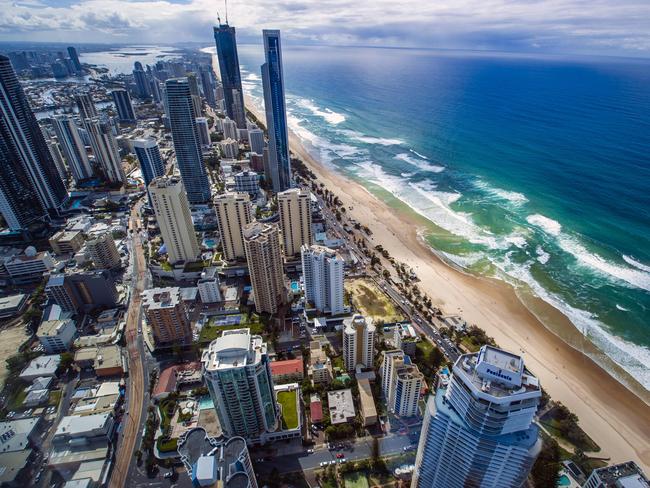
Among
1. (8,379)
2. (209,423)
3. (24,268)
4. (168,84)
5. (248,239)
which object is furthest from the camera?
(168,84)

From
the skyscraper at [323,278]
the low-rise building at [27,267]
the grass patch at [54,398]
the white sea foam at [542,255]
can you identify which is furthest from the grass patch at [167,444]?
the white sea foam at [542,255]

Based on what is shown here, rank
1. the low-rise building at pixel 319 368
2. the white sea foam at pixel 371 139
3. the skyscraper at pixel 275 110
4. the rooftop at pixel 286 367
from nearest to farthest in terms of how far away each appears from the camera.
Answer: the low-rise building at pixel 319 368, the rooftop at pixel 286 367, the skyscraper at pixel 275 110, the white sea foam at pixel 371 139

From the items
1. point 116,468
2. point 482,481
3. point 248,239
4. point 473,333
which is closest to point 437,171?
point 473,333

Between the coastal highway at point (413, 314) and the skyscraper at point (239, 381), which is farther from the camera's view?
the coastal highway at point (413, 314)

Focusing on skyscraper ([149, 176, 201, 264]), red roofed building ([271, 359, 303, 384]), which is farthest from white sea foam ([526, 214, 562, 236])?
skyscraper ([149, 176, 201, 264])

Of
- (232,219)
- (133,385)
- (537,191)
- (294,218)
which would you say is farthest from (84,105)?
(537,191)

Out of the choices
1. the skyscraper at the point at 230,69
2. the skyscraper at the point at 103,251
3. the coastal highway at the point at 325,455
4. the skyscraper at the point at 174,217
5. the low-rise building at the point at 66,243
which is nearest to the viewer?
the coastal highway at the point at 325,455

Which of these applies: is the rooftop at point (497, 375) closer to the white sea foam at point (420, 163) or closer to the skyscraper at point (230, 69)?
the white sea foam at point (420, 163)

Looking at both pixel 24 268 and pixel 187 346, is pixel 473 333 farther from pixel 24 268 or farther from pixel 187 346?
pixel 24 268
